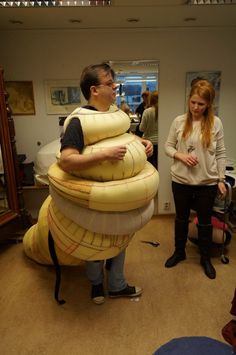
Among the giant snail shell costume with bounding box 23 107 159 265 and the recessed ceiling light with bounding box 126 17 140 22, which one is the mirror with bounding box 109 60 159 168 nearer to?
the recessed ceiling light with bounding box 126 17 140 22

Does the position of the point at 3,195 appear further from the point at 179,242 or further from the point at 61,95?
the point at 179,242

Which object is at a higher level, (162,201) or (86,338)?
(162,201)

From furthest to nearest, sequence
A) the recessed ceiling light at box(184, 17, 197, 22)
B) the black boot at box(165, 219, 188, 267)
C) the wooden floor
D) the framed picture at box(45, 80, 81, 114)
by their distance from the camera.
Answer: the framed picture at box(45, 80, 81, 114), the recessed ceiling light at box(184, 17, 197, 22), the black boot at box(165, 219, 188, 267), the wooden floor

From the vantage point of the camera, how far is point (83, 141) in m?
1.42

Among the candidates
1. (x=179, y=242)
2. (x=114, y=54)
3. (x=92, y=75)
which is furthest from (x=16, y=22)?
(x=179, y=242)

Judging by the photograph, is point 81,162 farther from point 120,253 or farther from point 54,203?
point 120,253

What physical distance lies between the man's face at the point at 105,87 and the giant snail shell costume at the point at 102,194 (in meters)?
0.08

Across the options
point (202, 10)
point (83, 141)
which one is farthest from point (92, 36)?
point (83, 141)

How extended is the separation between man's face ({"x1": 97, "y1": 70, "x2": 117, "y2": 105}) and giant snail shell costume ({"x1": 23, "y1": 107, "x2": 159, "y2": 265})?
0.27 ft

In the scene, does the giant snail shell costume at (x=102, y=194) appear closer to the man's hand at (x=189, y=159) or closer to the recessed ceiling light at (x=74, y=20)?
the man's hand at (x=189, y=159)

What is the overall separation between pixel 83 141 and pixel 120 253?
0.79 metres

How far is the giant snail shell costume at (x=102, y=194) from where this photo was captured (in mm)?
1395

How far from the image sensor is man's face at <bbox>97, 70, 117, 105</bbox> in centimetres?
145

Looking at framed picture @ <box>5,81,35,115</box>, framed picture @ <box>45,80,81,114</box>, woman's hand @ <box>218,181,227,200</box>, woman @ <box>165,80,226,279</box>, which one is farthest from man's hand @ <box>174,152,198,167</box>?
framed picture @ <box>5,81,35,115</box>
